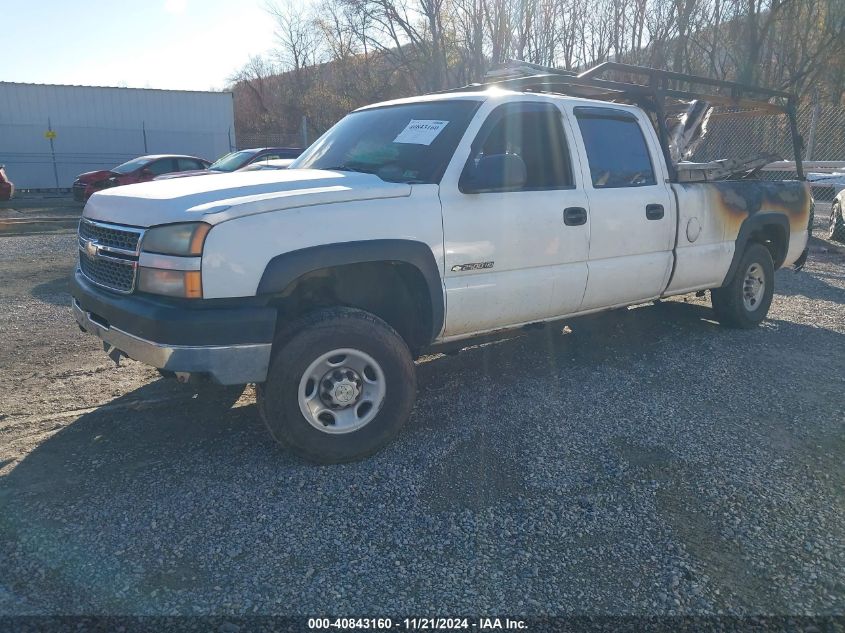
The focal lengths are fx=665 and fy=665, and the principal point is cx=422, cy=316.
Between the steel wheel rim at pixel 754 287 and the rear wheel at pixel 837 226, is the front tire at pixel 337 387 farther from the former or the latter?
the rear wheel at pixel 837 226

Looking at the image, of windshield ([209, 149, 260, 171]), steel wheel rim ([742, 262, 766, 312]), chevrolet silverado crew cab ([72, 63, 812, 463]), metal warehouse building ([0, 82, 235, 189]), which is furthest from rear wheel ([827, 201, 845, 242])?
metal warehouse building ([0, 82, 235, 189])

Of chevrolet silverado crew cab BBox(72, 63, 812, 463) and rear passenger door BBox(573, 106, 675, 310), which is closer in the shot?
chevrolet silverado crew cab BBox(72, 63, 812, 463)

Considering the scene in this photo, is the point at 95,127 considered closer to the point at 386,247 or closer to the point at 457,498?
the point at 386,247

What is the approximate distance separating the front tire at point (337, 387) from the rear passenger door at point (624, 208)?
1778 millimetres

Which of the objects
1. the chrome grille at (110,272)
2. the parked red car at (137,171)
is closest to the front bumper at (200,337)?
the chrome grille at (110,272)

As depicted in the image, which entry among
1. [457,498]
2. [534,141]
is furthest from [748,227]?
[457,498]

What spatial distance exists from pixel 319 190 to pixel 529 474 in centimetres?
185

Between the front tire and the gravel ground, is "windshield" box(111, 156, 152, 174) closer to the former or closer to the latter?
the gravel ground

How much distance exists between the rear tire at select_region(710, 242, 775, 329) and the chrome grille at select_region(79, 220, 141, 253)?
506 cm

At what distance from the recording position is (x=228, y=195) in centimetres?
339

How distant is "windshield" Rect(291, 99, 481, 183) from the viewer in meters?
4.05

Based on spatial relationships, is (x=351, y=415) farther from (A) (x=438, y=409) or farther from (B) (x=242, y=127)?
(B) (x=242, y=127)

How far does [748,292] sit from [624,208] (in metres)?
2.32

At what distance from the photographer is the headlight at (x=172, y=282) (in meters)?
3.16
